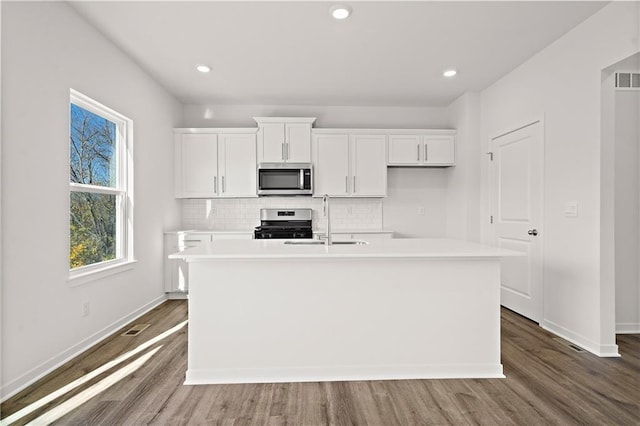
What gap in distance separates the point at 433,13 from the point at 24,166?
3054 millimetres

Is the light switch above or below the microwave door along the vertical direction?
below

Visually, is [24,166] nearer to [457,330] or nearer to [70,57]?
[70,57]

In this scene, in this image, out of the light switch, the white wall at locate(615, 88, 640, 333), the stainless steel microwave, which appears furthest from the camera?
the stainless steel microwave

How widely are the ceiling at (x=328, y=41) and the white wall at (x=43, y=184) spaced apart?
0.38m

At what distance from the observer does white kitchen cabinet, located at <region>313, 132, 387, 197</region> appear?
4789 mm

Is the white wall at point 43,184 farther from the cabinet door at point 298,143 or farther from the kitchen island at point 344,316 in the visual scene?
the cabinet door at point 298,143

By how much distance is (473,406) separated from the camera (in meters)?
1.95

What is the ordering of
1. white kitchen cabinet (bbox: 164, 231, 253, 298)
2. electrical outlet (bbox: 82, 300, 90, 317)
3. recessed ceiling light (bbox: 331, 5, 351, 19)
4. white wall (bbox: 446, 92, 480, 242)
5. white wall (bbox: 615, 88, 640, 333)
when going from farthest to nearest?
white wall (bbox: 446, 92, 480, 242), white kitchen cabinet (bbox: 164, 231, 253, 298), white wall (bbox: 615, 88, 640, 333), electrical outlet (bbox: 82, 300, 90, 317), recessed ceiling light (bbox: 331, 5, 351, 19)

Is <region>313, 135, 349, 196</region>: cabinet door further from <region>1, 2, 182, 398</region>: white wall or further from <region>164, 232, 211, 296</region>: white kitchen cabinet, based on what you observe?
<region>1, 2, 182, 398</region>: white wall

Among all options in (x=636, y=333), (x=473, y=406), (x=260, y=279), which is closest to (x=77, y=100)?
(x=260, y=279)

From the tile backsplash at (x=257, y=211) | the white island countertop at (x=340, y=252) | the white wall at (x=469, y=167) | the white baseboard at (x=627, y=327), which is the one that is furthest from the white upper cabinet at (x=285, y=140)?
the white baseboard at (x=627, y=327)

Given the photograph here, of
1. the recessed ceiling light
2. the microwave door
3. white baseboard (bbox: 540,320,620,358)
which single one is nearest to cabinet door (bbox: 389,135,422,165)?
the microwave door

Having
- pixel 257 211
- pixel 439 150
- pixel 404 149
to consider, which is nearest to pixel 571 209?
pixel 439 150

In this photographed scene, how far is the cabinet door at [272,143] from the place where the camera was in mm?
4719
